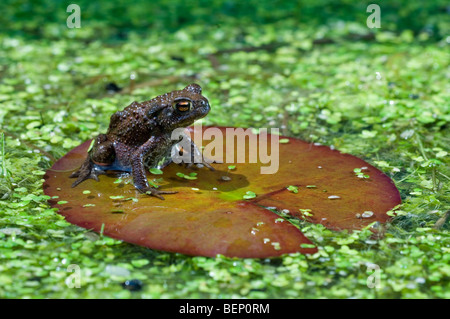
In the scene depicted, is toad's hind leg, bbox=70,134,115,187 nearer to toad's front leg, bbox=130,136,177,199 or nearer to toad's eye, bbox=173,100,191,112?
toad's front leg, bbox=130,136,177,199

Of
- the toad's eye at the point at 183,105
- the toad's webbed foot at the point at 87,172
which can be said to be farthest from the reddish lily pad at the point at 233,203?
the toad's eye at the point at 183,105

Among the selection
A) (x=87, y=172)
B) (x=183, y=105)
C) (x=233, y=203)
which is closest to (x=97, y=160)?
(x=87, y=172)

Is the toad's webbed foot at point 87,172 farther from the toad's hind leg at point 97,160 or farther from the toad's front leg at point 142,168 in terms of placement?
the toad's front leg at point 142,168

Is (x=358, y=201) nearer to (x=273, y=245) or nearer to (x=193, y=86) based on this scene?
(x=273, y=245)

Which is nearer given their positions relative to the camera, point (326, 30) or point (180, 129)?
point (180, 129)

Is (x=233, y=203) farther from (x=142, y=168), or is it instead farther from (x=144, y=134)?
(x=144, y=134)

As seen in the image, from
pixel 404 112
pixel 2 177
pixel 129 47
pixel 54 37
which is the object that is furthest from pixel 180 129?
pixel 54 37

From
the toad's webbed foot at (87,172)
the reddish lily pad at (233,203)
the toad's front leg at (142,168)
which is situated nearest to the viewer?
the reddish lily pad at (233,203)
